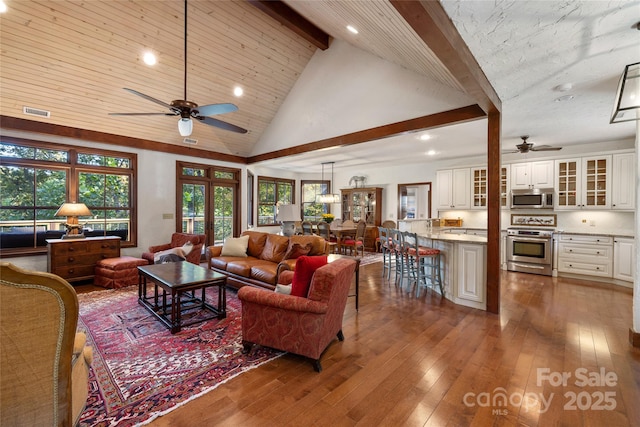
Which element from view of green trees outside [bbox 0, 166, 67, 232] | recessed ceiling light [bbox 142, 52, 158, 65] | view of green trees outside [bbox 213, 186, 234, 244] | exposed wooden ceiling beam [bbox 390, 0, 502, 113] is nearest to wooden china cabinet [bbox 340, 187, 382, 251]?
view of green trees outside [bbox 213, 186, 234, 244]

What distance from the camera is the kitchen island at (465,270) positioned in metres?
3.77

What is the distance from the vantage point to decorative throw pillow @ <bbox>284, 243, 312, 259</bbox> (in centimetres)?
426

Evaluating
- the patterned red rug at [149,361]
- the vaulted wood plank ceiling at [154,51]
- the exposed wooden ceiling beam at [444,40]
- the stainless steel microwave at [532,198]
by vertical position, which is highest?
the vaulted wood plank ceiling at [154,51]

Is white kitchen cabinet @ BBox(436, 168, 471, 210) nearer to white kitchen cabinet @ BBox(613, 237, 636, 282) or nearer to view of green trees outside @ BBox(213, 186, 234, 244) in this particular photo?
white kitchen cabinet @ BBox(613, 237, 636, 282)

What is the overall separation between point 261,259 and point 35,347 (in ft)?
11.8

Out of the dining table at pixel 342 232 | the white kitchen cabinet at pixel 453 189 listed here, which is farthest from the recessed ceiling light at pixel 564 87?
the dining table at pixel 342 232

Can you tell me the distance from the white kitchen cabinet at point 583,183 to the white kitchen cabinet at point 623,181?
66 mm

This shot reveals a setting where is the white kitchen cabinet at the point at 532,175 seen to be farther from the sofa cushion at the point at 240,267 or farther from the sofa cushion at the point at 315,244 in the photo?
the sofa cushion at the point at 240,267

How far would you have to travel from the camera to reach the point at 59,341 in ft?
4.18

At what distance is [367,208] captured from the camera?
8.97m

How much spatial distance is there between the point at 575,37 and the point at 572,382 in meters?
2.82

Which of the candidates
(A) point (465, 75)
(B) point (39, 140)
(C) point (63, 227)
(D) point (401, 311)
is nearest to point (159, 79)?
(B) point (39, 140)

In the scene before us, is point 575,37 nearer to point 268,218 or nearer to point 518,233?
point 518,233

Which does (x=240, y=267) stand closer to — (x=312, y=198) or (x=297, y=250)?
(x=297, y=250)
